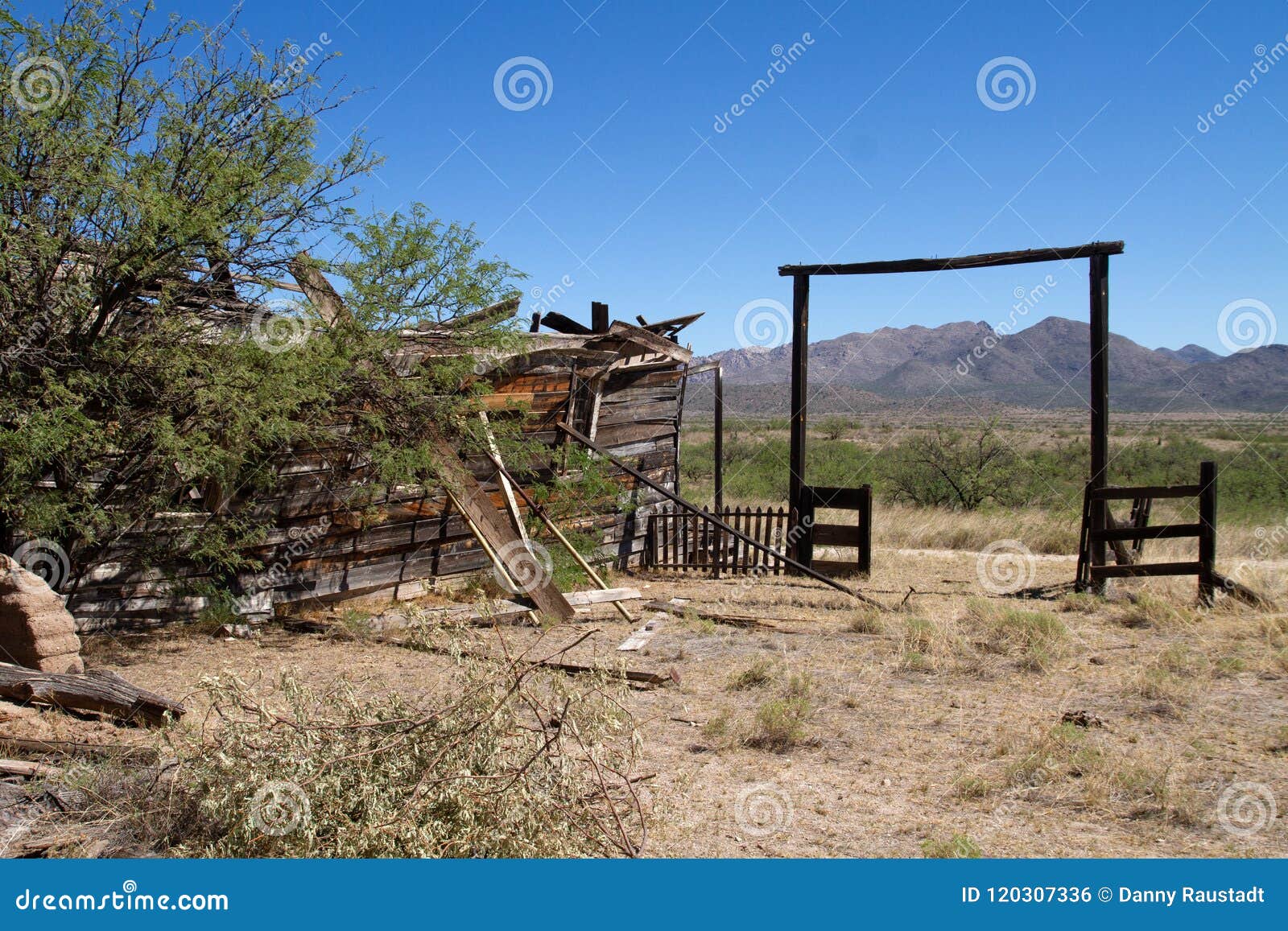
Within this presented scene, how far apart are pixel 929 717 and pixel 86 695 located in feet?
18.4

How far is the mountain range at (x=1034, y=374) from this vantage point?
88812mm

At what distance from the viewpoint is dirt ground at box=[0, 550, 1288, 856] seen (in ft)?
15.5

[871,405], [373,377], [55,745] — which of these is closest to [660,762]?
[55,745]

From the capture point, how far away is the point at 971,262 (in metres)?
12.1

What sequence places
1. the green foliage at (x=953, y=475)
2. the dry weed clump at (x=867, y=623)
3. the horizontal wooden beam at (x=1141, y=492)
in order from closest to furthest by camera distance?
the dry weed clump at (x=867, y=623), the horizontal wooden beam at (x=1141, y=492), the green foliage at (x=953, y=475)

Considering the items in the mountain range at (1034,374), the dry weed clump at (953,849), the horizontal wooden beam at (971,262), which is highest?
the mountain range at (1034,374)

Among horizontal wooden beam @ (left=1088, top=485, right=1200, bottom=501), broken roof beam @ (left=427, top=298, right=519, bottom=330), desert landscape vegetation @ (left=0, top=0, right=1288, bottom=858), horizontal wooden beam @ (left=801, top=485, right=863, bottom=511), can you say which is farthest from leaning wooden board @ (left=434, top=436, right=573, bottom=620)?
horizontal wooden beam @ (left=1088, top=485, right=1200, bottom=501)

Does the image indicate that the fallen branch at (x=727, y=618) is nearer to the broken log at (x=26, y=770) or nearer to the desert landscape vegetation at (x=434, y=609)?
the desert landscape vegetation at (x=434, y=609)

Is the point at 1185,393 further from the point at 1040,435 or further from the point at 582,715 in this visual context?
the point at 582,715

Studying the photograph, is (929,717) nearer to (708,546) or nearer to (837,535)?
(837,535)

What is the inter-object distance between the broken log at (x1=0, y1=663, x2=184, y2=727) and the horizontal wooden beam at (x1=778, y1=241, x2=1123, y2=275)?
1001 cm

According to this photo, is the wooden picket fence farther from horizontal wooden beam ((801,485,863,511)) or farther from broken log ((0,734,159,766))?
broken log ((0,734,159,766))

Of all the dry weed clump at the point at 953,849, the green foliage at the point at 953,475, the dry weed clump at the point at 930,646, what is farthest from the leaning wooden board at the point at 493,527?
the green foliage at the point at 953,475

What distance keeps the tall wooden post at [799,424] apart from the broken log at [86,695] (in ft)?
29.0
